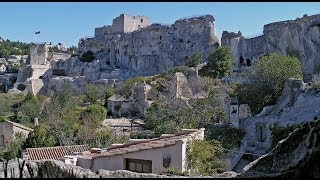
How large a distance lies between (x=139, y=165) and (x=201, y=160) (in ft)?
7.45

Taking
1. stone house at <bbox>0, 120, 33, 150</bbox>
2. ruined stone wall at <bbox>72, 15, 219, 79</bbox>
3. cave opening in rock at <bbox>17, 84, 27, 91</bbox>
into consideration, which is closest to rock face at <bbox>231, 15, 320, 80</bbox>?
ruined stone wall at <bbox>72, 15, 219, 79</bbox>

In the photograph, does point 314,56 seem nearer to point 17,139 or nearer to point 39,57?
point 17,139

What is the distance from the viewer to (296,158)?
726cm

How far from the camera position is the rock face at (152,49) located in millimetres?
62562

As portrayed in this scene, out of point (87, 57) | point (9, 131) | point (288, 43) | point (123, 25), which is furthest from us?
point (123, 25)

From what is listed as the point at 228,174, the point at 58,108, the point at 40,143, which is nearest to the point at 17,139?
the point at 40,143

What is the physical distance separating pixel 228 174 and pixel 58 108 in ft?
117

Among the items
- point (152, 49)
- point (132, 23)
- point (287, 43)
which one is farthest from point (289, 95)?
point (132, 23)

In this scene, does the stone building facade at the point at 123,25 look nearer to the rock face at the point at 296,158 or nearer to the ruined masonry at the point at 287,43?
the ruined masonry at the point at 287,43

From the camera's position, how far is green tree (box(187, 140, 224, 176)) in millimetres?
12940

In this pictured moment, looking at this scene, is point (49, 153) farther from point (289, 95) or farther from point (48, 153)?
point (289, 95)

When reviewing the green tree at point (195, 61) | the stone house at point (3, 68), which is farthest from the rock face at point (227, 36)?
the stone house at point (3, 68)

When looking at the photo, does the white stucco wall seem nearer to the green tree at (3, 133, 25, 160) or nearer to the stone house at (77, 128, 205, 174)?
the stone house at (77, 128, 205, 174)

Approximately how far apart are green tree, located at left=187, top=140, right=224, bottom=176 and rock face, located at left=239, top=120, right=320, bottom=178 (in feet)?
12.9
